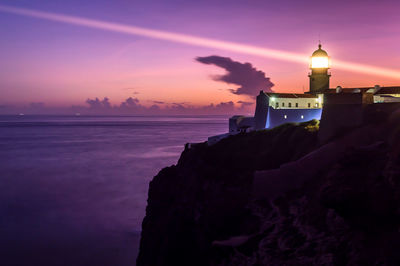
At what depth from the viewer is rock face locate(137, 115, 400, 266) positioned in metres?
16.8

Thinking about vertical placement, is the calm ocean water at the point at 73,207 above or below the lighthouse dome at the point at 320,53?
below

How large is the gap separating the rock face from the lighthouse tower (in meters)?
14.4

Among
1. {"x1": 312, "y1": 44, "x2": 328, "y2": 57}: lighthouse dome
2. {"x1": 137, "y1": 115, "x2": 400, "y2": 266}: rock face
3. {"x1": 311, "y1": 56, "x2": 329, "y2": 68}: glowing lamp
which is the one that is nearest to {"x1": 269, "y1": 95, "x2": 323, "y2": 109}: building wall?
{"x1": 311, "y1": 56, "x2": 329, "y2": 68}: glowing lamp

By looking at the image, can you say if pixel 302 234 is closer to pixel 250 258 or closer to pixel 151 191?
pixel 250 258

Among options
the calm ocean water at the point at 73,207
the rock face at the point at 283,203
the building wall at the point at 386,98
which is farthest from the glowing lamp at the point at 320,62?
the calm ocean water at the point at 73,207

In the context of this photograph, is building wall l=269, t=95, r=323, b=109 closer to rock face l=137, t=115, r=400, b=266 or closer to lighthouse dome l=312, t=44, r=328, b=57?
lighthouse dome l=312, t=44, r=328, b=57

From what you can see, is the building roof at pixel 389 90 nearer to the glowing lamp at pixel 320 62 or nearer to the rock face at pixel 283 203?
the glowing lamp at pixel 320 62

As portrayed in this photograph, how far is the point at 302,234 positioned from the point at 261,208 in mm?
4374

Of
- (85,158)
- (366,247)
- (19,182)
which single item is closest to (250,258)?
(366,247)

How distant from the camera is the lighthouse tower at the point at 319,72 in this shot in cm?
4572

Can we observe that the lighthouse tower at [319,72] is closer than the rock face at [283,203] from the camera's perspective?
No

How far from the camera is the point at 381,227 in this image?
1625 centimetres

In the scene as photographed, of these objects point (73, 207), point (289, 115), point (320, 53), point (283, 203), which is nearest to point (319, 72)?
point (320, 53)

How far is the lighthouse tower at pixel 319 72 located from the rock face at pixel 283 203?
14.4m
